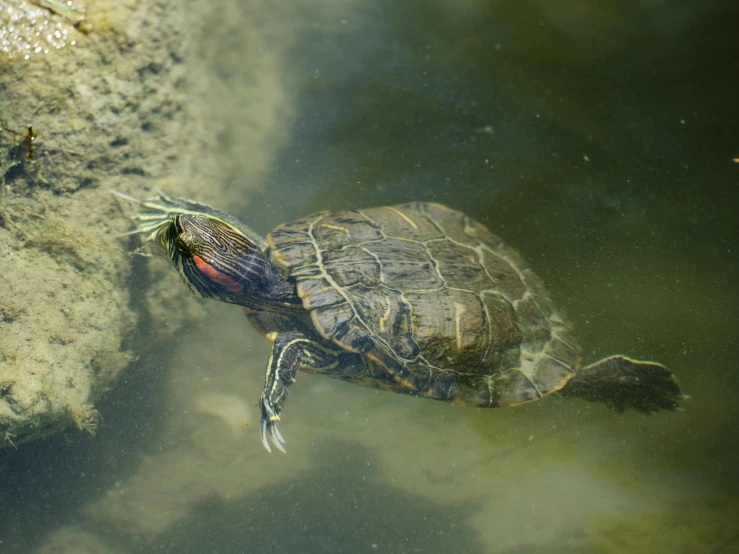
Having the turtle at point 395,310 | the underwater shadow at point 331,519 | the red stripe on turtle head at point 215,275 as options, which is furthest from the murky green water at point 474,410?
the red stripe on turtle head at point 215,275

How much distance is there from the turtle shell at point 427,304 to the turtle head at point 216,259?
0.17m

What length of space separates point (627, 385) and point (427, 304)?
1521 millimetres

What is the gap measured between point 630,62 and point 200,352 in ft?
14.2

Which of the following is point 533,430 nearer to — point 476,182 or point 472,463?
point 472,463

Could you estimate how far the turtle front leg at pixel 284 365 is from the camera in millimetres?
2967

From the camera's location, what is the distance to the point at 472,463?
3.57 metres

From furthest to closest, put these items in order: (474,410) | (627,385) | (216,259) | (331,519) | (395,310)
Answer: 1. (474,410)
2. (331,519)
3. (627,385)
4. (216,259)
5. (395,310)

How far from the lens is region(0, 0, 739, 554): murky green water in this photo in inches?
135

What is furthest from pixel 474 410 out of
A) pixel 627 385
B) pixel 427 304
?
pixel 427 304

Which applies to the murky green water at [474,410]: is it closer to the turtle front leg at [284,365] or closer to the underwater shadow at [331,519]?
the underwater shadow at [331,519]

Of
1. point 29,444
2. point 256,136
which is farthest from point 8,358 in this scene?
point 256,136

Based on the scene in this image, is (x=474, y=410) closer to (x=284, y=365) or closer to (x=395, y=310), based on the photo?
(x=395, y=310)

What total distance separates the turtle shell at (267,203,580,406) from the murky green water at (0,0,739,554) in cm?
55

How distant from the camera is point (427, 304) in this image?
116 inches
